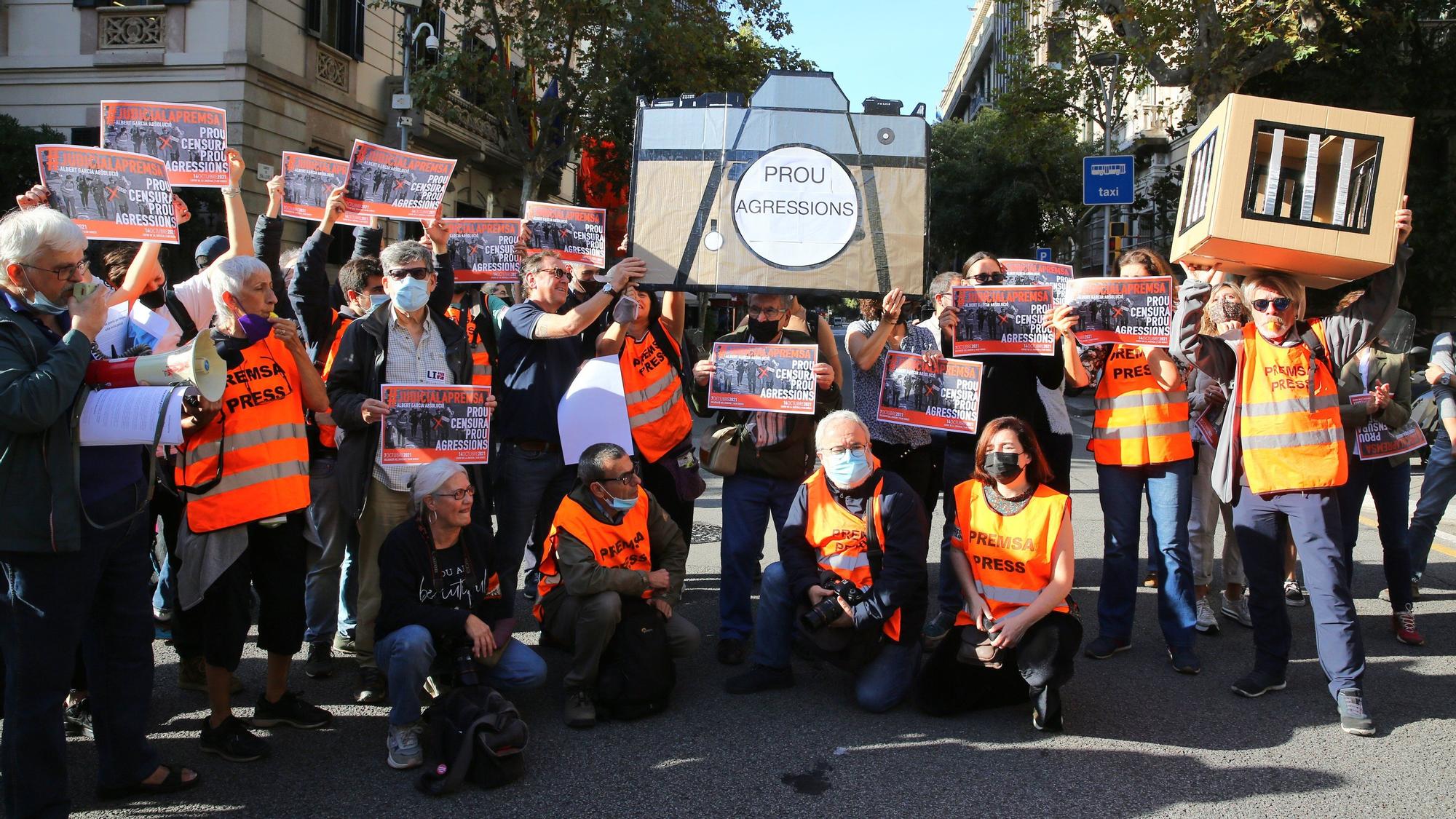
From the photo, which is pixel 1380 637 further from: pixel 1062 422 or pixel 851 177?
pixel 851 177

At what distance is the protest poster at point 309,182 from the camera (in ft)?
20.4

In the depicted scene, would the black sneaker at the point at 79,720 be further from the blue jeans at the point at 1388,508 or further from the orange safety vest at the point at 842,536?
the blue jeans at the point at 1388,508

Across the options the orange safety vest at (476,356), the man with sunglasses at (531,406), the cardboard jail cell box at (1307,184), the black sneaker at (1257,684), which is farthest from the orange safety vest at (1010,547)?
the orange safety vest at (476,356)

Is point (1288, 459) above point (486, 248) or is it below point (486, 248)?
below

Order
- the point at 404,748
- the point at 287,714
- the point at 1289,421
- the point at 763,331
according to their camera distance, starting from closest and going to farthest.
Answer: the point at 404,748
the point at 287,714
the point at 1289,421
the point at 763,331

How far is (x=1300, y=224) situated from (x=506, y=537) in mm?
3875

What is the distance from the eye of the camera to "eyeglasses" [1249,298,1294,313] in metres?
4.81

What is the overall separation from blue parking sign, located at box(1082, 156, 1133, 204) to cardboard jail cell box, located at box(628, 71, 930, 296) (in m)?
13.6

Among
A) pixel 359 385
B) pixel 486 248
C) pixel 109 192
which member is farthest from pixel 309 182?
pixel 359 385

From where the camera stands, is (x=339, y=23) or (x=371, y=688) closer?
(x=371, y=688)

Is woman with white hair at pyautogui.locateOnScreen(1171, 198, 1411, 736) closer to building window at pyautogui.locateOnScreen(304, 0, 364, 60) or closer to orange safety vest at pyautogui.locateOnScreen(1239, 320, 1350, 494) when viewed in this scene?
orange safety vest at pyautogui.locateOnScreen(1239, 320, 1350, 494)

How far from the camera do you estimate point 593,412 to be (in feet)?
17.5

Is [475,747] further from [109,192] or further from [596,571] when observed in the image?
[109,192]

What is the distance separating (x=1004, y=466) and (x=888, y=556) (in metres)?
0.64
